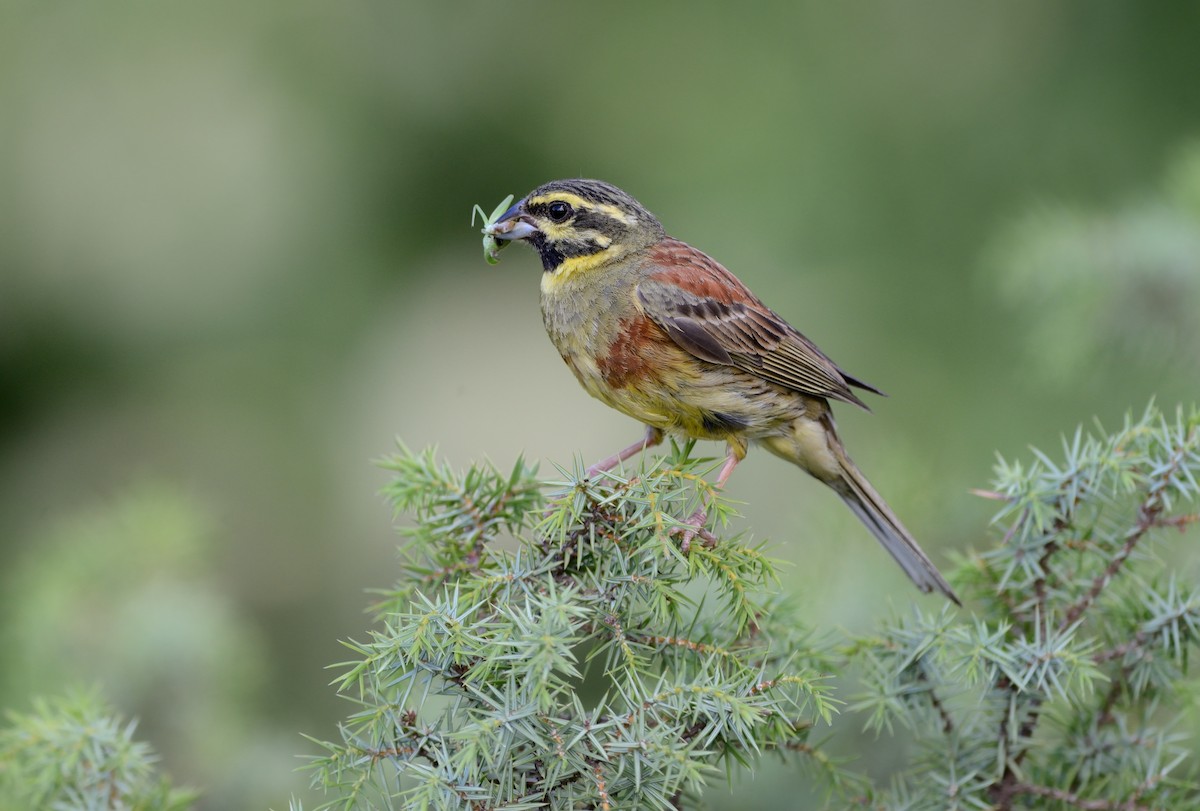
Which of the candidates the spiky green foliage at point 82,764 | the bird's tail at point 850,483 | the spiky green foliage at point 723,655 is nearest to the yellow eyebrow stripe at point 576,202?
the bird's tail at point 850,483

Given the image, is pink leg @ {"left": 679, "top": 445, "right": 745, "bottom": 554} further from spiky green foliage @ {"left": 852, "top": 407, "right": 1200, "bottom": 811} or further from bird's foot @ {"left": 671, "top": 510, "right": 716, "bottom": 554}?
spiky green foliage @ {"left": 852, "top": 407, "right": 1200, "bottom": 811}

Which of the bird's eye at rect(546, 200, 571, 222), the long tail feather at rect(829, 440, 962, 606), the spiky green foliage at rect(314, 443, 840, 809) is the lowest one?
the spiky green foliage at rect(314, 443, 840, 809)

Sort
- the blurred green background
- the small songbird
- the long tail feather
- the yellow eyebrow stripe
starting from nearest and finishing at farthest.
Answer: the long tail feather < the small songbird < the yellow eyebrow stripe < the blurred green background

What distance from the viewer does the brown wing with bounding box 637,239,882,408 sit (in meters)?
3.54

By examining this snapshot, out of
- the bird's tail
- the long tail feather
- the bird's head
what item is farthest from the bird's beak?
the long tail feather

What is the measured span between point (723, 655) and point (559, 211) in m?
1.99

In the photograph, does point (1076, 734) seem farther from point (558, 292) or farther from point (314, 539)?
point (314, 539)

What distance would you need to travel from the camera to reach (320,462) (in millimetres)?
5809

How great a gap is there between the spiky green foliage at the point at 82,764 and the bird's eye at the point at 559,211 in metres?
1.97

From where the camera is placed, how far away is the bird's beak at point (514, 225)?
3586mm

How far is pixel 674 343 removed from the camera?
349cm

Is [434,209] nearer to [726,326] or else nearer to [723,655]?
[726,326]

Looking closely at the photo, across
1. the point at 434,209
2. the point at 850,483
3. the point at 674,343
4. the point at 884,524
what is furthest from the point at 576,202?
the point at 434,209

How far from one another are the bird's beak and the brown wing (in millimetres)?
386
